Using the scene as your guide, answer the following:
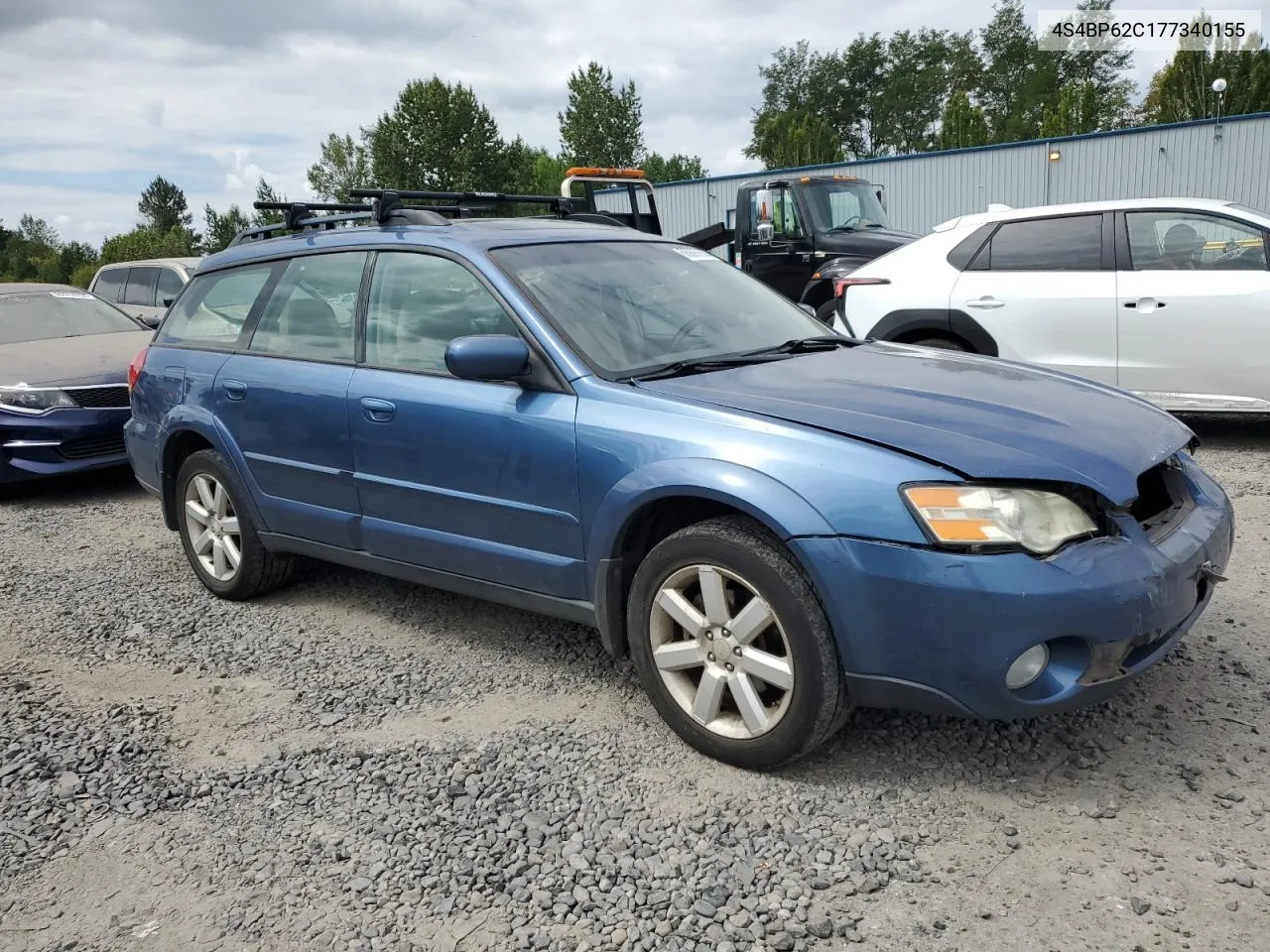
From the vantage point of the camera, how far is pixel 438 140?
202 feet

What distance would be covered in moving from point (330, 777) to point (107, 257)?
7064cm

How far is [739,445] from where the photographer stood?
2.87 m

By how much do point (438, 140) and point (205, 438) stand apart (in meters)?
61.2

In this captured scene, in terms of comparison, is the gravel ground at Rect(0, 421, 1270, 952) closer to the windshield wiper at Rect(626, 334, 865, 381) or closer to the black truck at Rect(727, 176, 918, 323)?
the windshield wiper at Rect(626, 334, 865, 381)

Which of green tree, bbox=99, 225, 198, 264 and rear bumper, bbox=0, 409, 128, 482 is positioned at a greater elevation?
green tree, bbox=99, 225, 198, 264

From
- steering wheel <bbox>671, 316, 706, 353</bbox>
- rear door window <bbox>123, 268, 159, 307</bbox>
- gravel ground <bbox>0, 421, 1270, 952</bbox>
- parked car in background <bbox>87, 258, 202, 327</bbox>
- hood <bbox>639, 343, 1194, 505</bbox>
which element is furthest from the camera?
rear door window <bbox>123, 268, 159, 307</bbox>

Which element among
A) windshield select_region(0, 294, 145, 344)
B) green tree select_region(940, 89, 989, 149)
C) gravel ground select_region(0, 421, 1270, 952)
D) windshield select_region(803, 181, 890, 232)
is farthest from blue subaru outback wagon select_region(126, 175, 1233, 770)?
green tree select_region(940, 89, 989, 149)

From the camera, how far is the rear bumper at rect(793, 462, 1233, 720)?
8.28 feet

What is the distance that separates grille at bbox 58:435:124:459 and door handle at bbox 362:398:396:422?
4.39 meters

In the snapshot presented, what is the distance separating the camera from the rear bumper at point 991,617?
2.52m

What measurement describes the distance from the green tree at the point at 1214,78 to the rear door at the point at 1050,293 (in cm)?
A: 3662

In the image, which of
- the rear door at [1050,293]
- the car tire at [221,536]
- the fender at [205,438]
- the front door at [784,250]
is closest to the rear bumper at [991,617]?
the fender at [205,438]

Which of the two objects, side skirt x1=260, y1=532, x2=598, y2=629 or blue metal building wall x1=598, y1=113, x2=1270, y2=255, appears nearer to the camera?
side skirt x1=260, y1=532, x2=598, y2=629

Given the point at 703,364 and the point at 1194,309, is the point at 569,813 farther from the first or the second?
the point at 1194,309
